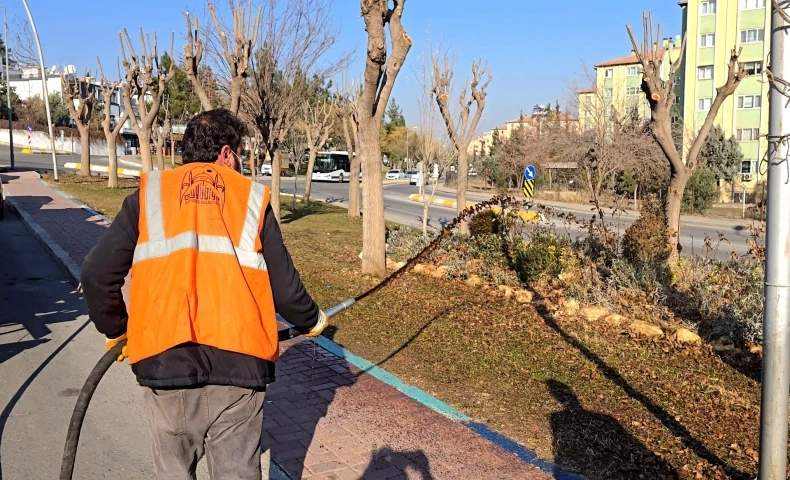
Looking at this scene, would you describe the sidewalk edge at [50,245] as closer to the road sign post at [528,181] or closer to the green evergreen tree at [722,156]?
the road sign post at [528,181]

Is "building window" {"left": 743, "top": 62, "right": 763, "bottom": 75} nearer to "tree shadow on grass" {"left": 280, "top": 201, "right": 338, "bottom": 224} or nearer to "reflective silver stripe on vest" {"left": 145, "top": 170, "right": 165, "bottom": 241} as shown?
"reflective silver stripe on vest" {"left": 145, "top": 170, "right": 165, "bottom": 241}

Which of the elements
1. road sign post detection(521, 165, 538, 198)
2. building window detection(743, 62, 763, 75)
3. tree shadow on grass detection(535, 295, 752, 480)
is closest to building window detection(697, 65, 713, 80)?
building window detection(743, 62, 763, 75)

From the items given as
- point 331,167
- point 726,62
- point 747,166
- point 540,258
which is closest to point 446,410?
point 540,258

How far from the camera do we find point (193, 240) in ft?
7.82

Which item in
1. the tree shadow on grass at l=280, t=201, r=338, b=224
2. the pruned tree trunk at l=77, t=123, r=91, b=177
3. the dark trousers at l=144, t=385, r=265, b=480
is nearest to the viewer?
the dark trousers at l=144, t=385, r=265, b=480

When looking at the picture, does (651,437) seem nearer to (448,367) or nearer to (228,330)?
(448,367)

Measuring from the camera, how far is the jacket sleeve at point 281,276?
2533 mm

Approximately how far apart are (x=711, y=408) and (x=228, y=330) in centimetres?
390

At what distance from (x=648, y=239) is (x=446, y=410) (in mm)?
5418

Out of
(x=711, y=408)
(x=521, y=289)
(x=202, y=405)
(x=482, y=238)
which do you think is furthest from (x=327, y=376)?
(x=482, y=238)

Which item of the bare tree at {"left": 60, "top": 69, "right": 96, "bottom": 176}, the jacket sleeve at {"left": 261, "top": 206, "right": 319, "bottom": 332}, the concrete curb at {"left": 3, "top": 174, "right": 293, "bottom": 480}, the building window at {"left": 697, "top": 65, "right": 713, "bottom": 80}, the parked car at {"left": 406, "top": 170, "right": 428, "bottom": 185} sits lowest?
the concrete curb at {"left": 3, "top": 174, "right": 293, "bottom": 480}

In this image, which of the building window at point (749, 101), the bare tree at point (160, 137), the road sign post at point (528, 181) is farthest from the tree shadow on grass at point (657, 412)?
the building window at point (749, 101)

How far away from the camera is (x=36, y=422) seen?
4.84m

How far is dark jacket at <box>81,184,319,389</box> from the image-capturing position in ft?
7.90
